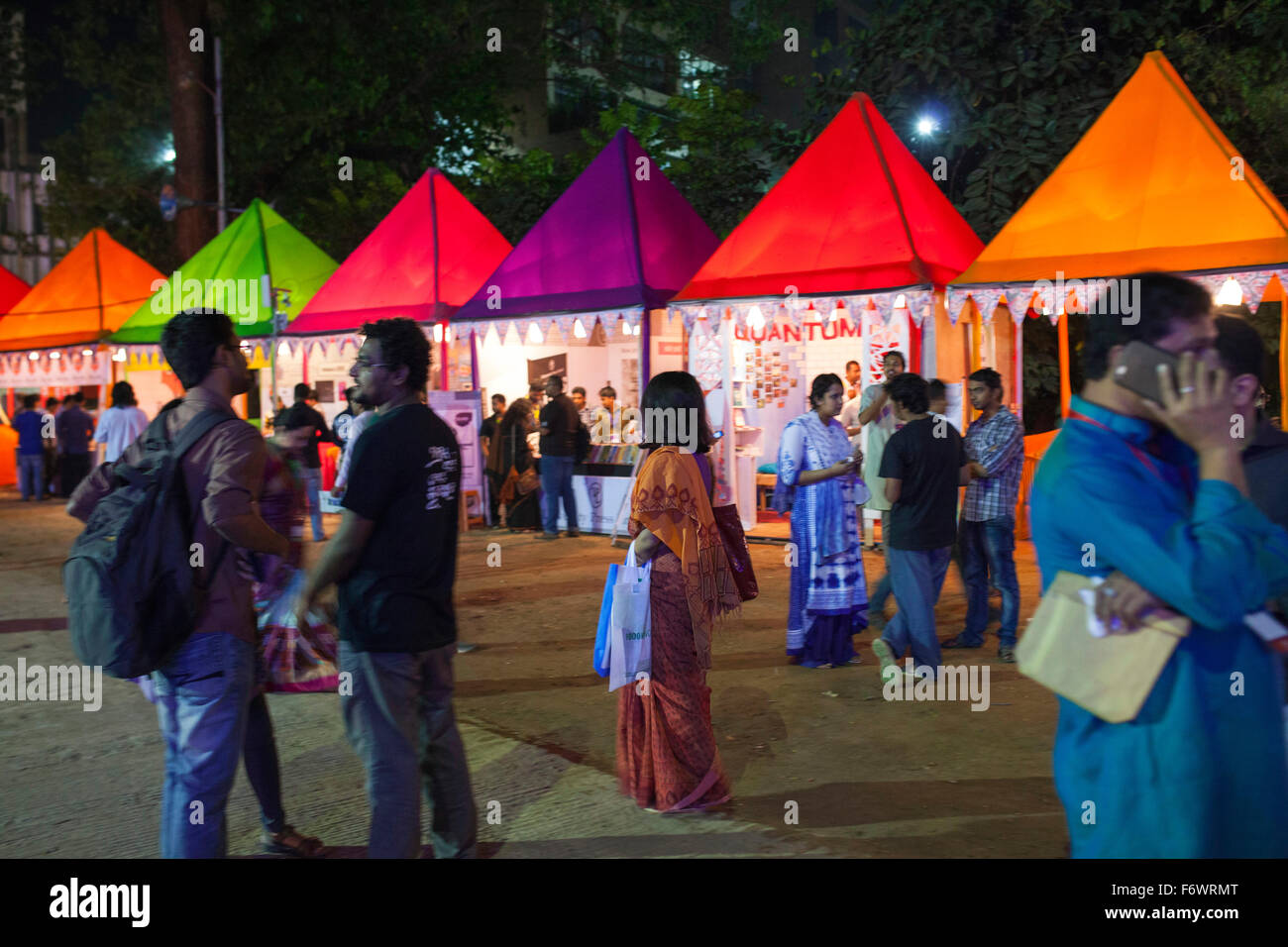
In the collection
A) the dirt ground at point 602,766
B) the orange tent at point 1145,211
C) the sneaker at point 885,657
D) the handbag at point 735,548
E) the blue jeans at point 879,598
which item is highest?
the orange tent at point 1145,211

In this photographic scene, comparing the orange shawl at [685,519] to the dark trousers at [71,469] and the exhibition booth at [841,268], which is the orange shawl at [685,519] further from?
the dark trousers at [71,469]

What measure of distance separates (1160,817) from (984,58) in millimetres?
15641

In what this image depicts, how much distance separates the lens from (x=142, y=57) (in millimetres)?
24688

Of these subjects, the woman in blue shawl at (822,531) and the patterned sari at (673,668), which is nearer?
the patterned sari at (673,668)

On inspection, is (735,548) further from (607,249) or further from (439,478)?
(607,249)

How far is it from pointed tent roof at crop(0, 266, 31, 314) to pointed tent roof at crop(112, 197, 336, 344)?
756 cm

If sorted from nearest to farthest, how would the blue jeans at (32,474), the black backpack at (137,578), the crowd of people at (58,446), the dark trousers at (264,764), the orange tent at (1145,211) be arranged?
the black backpack at (137,578)
the dark trousers at (264,764)
the orange tent at (1145,211)
the crowd of people at (58,446)
the blue jeans at (32,474)

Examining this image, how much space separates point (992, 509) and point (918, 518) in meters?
1.11

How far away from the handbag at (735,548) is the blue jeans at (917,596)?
187 centimetres

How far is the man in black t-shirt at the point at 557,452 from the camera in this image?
13.9 metres

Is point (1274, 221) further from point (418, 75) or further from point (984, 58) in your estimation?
point (418, 75)

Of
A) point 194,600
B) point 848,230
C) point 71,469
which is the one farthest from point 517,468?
point 194,600

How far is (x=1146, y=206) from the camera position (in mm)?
10930

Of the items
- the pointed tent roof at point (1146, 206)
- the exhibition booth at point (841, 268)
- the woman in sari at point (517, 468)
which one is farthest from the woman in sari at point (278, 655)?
the woman in sari at point (517, 468)
